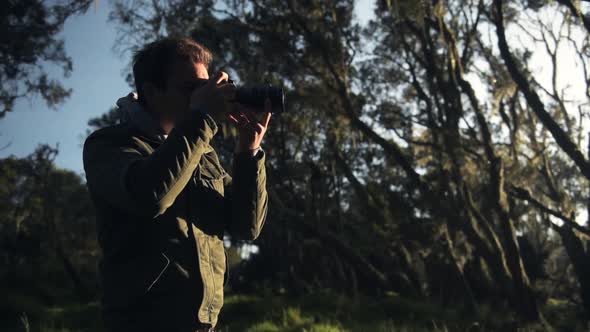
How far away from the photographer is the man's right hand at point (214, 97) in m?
1.55

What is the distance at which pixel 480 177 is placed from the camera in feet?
46.4

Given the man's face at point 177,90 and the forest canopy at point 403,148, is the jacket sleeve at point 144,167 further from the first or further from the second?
the forest canopy at point 403,148

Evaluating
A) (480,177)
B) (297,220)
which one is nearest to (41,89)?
(297,220)

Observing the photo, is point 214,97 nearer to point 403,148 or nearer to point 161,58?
point 161,58

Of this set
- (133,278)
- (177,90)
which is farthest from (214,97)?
(133,278)

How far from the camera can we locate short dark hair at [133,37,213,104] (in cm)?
169

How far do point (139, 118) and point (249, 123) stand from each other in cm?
39

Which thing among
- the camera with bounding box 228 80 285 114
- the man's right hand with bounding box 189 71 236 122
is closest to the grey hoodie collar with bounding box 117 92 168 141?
the man's right hand with bounding box 189 71 236 122

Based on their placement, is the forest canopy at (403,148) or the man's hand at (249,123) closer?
the man's hand at (249,123)

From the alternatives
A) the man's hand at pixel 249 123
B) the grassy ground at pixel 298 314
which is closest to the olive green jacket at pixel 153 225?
the man's hand at pixel 249 123

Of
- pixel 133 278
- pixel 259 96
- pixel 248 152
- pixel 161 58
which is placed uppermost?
pixel 161 58

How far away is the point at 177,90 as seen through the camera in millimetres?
1672

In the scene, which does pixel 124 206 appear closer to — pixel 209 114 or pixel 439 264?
pixel 209 114

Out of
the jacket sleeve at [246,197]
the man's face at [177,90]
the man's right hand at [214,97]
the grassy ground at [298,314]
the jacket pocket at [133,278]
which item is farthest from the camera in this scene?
the grassy ground at [298,314]
